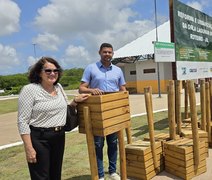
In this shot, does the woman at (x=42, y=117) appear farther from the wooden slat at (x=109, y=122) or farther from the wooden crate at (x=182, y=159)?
the wooden crate at (x=182, y=159)

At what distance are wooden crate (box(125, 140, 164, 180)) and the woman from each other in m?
1.58

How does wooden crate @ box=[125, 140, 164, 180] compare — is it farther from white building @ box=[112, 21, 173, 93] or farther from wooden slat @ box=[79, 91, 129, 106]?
white building @ box=[112, 21, 173, 93]

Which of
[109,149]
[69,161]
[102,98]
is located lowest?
[69,161]

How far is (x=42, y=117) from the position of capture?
316 cm

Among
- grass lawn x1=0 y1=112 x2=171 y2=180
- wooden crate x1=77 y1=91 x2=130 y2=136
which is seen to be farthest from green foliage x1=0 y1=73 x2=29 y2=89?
wooden crate x1=77 y1=91 x2=130 y2=136

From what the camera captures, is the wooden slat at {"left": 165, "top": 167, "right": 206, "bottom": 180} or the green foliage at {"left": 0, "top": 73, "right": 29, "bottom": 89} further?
the green foliage at {"left": 0, "top": 73, "right": 29, "bottom": 89}

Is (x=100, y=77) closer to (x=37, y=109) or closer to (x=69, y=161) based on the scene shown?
(x=37, y=109)

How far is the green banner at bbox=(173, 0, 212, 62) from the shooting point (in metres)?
8.34

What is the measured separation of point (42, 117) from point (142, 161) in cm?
201

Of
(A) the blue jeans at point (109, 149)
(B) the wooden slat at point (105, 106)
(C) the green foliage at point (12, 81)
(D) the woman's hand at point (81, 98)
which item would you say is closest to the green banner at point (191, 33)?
(A) the blue jeans at point (109, 149)

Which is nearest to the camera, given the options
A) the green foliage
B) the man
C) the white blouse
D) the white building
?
the white blouse

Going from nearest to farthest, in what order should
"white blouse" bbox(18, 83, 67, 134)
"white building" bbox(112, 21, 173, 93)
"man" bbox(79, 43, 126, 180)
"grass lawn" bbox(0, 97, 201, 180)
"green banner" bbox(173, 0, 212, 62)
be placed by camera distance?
"white blouse" bbox(18, 83, 67, 134)
"man" bbox(79, 43, 126, 180)
"grass lawn" bbox(0, 97, 201, 180)
"green banner" bbox(173, 0, 212, 62)
"white building" bbox(112, 21, 173, 93)

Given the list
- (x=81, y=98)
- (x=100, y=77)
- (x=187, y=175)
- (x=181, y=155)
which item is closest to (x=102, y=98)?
(x=81, y=98)

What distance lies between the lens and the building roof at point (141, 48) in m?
27.4
